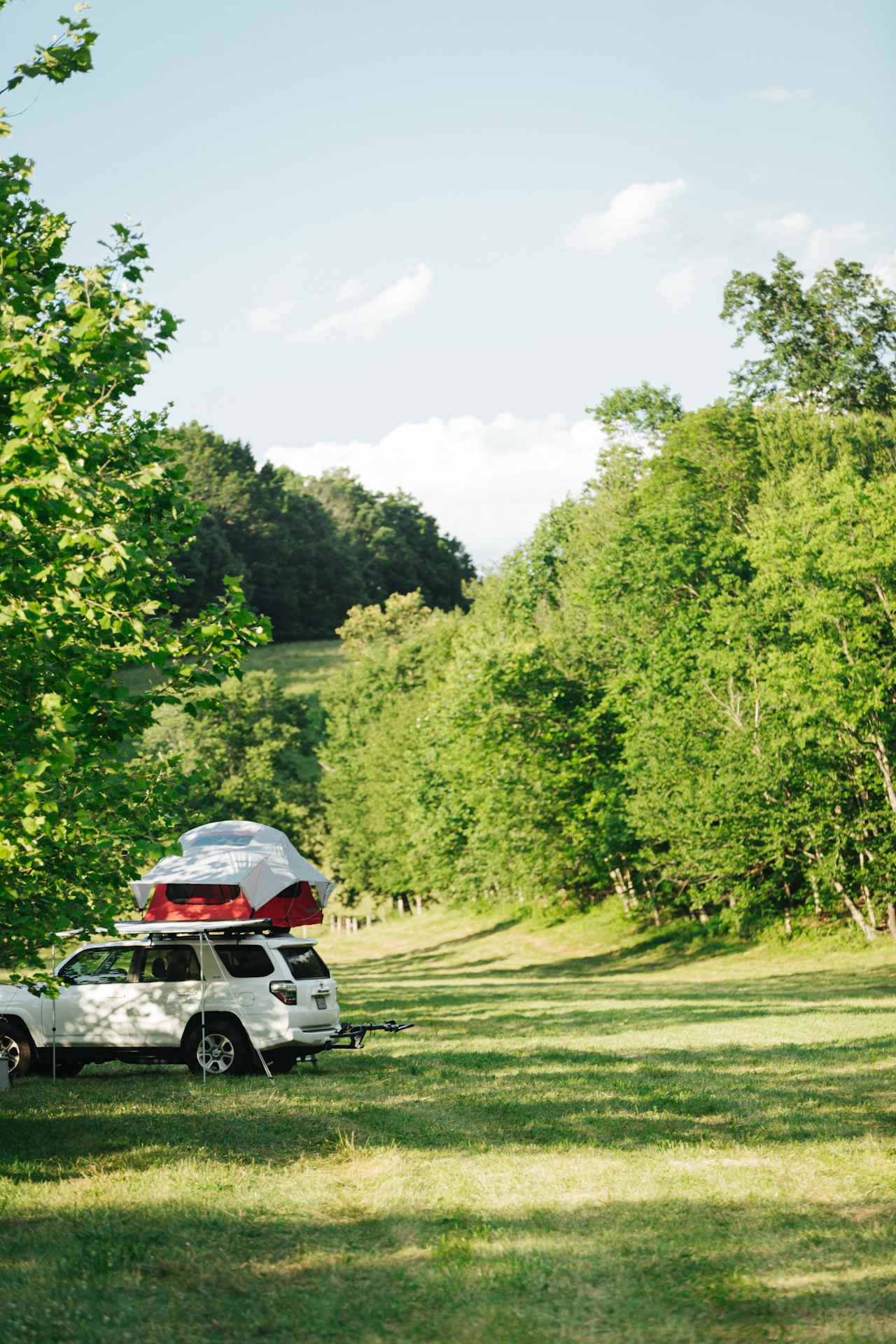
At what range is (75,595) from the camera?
916 centimetres

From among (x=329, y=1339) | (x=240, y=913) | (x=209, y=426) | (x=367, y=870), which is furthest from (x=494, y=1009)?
(x=209, y=426)

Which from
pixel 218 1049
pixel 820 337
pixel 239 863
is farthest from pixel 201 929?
pixel 820 337

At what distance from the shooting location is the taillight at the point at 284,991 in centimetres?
1608

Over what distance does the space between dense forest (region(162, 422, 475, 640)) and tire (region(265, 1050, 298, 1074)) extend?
88.5m

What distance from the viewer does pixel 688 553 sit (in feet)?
142

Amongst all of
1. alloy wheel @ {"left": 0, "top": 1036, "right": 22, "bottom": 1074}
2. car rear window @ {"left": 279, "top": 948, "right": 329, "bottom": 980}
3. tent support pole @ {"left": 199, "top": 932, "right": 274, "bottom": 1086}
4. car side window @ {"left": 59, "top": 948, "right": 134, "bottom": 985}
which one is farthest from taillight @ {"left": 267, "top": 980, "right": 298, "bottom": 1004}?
alloy wheel @ {"left": 0, "top": 1036, "right": 22, "bottom": 1074}

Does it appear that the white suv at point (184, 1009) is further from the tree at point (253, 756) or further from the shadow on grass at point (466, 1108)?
the tree at point (253, 756)

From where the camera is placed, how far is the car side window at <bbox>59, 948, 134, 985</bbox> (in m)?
16.6

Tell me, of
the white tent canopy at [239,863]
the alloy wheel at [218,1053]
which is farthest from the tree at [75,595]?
the white tent canopy at [239,863]

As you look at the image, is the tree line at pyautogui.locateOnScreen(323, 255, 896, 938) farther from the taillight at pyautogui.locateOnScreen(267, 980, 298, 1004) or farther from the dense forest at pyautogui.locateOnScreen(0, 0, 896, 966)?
the taillight at pyautogui.locateOnScreen(267, 980, 298, 1004)

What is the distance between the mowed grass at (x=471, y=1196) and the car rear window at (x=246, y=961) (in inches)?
52.1

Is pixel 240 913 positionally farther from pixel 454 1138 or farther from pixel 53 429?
pixel 53 429

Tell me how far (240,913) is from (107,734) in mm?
11273

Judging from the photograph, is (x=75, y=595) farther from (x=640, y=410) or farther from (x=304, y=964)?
(x=640, y=410)
